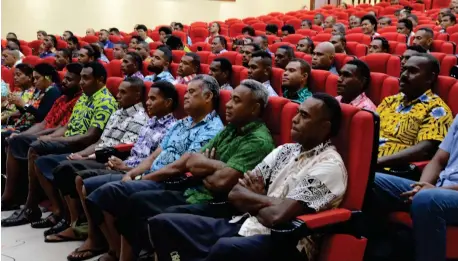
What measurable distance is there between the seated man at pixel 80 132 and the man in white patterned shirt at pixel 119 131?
4cm

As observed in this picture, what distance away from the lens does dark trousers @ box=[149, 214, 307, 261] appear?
940mm

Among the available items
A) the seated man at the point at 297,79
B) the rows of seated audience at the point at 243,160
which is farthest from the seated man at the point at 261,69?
the seated man at the point at 297,79

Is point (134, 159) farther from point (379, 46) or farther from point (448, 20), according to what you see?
point (448, 20)

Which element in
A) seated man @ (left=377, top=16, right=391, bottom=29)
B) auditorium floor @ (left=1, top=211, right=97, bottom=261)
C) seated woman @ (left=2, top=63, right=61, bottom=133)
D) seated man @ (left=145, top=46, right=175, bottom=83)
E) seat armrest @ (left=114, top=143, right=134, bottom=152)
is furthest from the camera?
seated man @ (left=377, top=16, right=391, bottom=29)

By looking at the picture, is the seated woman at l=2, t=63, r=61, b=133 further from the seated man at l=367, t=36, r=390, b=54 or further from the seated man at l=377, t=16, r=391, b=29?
the seated man at l=377, t=16, r=391, b=29

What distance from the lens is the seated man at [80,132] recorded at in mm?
1758

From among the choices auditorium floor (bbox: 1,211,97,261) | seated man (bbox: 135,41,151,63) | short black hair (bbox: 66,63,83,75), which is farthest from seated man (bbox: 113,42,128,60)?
auditorium floor (bbox: 1,211,97,261)

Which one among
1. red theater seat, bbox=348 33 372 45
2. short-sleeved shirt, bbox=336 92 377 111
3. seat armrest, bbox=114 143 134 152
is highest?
short-sleeved shirt, bbox=336 92 377 111

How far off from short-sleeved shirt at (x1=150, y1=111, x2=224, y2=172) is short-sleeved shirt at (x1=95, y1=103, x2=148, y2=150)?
0.21m

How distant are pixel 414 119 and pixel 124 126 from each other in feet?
2.85

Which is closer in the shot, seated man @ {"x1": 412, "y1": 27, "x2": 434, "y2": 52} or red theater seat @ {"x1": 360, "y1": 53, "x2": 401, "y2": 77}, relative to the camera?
red theater seat @ {"x1": 360, "y1": 53, "x2": 401, "y2": 77}

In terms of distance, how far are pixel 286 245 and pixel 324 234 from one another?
0.27 ft

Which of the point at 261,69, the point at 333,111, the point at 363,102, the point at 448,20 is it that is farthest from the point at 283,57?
the point at 448,20

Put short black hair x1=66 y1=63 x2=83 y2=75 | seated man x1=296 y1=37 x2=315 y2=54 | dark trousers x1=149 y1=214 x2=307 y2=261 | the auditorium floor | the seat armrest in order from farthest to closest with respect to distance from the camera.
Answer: seated man x1=296 y1=37 x2=315 y2=54
short black hair x1=66 y1=63 x2=83 y2=75
the seat armrest
the auditorium floor
dark trousers x1=149 y1=214 x2=307 y2=261
